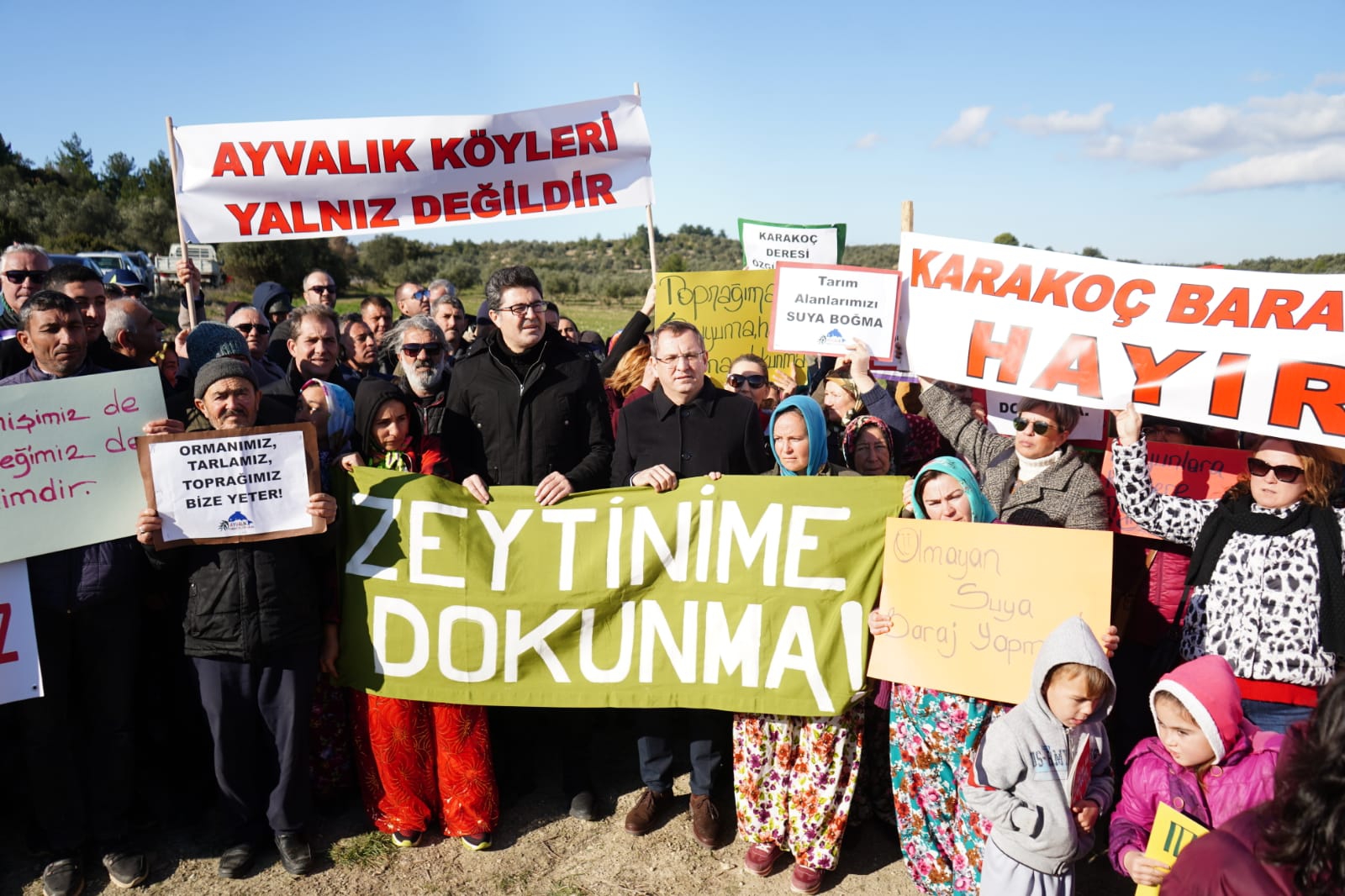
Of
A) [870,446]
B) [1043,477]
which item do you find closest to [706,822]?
A: [870,446]

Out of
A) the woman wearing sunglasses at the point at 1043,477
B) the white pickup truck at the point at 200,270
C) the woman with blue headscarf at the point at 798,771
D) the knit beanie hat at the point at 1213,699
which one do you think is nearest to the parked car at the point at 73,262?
the woman with blue headscarf at the point at 798,771

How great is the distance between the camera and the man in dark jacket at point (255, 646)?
3633 millimetres

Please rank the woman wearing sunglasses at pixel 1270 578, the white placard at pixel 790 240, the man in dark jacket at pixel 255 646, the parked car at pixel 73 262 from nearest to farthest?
the woman wearing sunglasses at pixel 1270 578 < the man in dark jacket at pixel 255 646 < the parked car at pixel 73 262 < the white placard at pixel 790 240

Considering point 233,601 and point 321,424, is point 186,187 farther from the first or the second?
point 233,601

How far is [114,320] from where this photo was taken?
4734mm

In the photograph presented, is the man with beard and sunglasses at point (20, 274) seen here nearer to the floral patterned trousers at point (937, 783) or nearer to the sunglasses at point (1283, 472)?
the floral patterned trousers at point (937, 783)

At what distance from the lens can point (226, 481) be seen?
140 inches

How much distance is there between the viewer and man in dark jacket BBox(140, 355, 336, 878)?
3633mm

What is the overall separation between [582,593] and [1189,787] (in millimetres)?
2463

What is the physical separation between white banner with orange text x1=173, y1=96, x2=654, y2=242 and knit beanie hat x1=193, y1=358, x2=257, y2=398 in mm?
1929

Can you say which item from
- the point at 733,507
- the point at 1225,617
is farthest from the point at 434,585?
the point at 1225,617

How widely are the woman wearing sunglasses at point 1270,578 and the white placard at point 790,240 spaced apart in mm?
4991

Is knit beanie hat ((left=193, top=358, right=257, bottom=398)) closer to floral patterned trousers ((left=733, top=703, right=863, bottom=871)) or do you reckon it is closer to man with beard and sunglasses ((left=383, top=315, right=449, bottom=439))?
man with beard and sunglasses ((left=383, top=315, right=449, bottom=439))

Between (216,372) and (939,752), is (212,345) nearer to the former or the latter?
(216,372)
